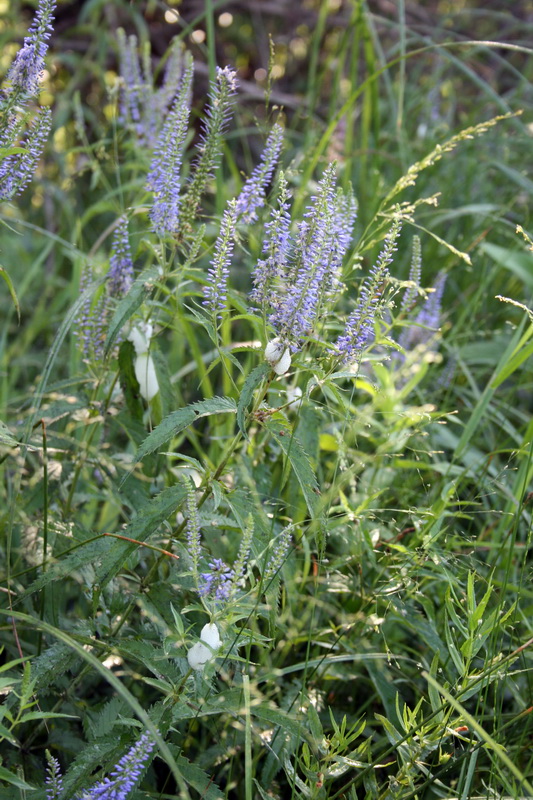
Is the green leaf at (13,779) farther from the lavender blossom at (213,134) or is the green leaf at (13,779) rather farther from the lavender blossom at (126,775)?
the lavender blossom at (213,134)

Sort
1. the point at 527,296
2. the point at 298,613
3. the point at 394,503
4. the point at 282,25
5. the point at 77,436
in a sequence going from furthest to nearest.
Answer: the point at 282,25, the point at 527,296, the point at 394,503, the point at 77,436, the point at 298,613

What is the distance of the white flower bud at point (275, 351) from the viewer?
1287 mm

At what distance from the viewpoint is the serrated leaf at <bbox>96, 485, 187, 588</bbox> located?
1.23 meters

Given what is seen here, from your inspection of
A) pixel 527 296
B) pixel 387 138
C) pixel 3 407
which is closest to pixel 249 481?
pixel 3 407

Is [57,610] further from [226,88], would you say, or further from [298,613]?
[226,88]

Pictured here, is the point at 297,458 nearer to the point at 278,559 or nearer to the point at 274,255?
the point at 278,559

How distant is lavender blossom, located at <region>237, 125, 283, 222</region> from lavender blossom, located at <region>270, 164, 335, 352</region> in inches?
7.7

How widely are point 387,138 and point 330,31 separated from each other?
1.62m

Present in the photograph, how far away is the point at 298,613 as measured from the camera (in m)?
1.70

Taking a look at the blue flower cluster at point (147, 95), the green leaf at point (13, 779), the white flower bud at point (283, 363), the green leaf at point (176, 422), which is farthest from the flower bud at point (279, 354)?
the blue flower cluster at point (147, 95)

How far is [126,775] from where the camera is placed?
111 centimetres

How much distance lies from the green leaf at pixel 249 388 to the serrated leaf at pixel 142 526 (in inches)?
6.5

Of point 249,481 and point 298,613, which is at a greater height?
point 249,481

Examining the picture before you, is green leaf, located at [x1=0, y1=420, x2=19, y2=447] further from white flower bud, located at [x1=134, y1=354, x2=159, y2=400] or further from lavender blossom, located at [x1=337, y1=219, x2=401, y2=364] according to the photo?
lavender blossom, located at [x1=337, y1=219, x2=401, y2=364]
